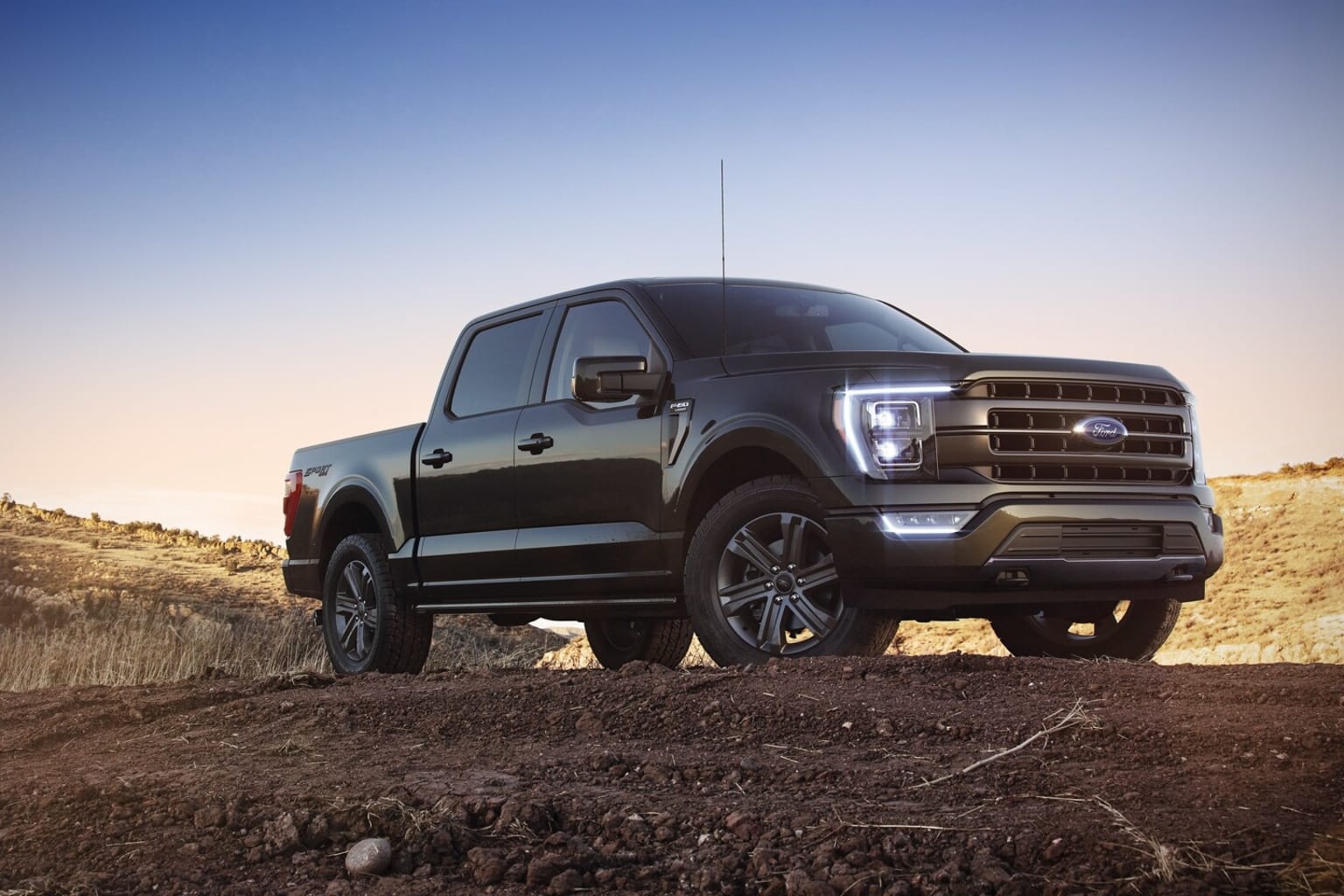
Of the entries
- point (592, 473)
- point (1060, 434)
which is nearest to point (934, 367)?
point (1060, 434)

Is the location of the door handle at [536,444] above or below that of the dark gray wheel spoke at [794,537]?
above

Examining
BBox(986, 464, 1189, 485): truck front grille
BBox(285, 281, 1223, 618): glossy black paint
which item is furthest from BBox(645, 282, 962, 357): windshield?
BBox(986, 464, 1189, 485): truck front grille

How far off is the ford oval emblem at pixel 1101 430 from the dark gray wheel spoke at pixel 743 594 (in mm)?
1586

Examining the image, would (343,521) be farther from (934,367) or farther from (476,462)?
(934,367)

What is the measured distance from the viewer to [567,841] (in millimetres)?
3996

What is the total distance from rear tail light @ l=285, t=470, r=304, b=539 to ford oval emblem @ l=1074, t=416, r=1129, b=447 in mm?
5980

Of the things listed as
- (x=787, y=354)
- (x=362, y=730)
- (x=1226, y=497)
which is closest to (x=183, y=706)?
(x=362, y=730)

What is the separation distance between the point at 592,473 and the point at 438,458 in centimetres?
165

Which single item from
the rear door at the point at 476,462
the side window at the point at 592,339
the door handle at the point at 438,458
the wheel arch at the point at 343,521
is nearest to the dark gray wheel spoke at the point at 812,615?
the side window at the point at 592,339

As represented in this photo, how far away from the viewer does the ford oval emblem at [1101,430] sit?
6.59 m

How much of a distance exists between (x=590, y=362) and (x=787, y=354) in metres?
0.96

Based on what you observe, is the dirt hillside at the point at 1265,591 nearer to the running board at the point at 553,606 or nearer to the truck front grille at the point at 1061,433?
the running board at the point at 553,606

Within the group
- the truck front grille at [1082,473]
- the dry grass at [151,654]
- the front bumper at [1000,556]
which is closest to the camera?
the front bumper at [1000,556]

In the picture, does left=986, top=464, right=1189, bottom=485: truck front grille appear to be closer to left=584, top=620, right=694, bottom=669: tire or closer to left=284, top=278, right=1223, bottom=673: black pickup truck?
left=284, top=278, right=1223, bottom=673: black pickup truck
